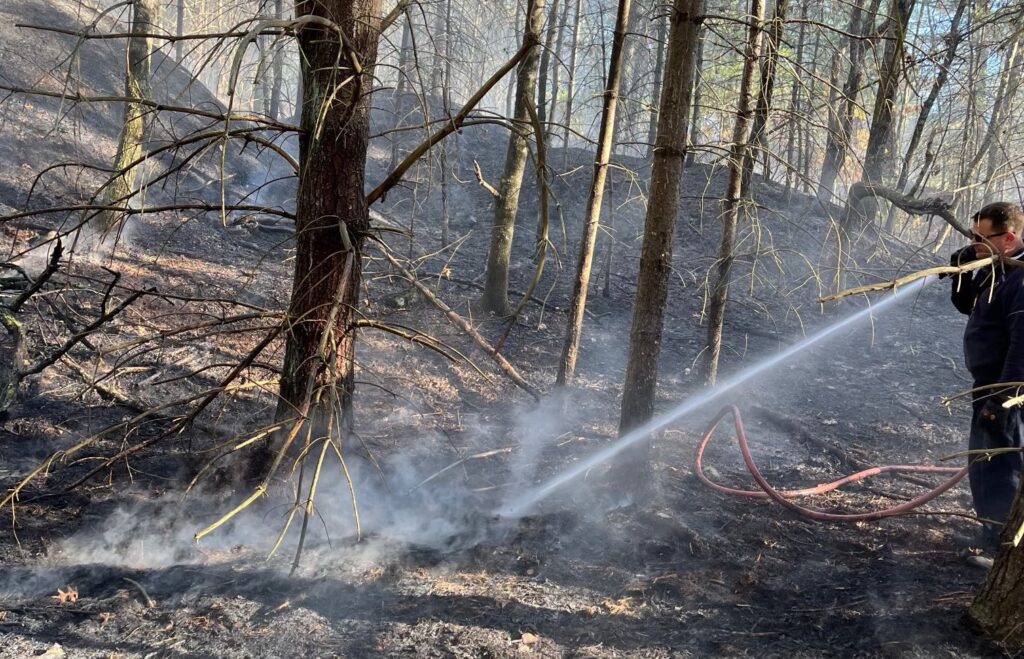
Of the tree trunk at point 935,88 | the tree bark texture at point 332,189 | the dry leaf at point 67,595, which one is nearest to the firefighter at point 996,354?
the tree trunk at point 935,88

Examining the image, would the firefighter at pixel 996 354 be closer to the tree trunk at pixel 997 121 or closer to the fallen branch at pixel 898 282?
the tree trunk at pixel 997 121

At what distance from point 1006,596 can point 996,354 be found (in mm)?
1691

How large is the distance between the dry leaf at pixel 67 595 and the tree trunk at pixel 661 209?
140 inches

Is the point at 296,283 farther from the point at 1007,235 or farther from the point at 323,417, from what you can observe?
the point at 1007,235

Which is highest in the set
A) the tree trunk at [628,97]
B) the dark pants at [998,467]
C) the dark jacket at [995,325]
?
the tree trunk at [628,97]

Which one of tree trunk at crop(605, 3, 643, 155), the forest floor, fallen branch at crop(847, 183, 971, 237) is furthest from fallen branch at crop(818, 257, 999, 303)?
tree trunk at crop(605, 3, 643, 155)

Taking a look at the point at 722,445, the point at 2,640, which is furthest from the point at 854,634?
the point at 2,640

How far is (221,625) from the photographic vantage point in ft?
11.5

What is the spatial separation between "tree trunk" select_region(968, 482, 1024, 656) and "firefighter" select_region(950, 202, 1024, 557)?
720 millimetres

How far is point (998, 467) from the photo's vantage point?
4.32 meters

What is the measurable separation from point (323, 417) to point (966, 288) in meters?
4.46

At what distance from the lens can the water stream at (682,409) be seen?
4.96 metres

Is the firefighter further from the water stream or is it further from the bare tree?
the bare tree

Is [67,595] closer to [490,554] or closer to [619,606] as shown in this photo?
[490,554]
